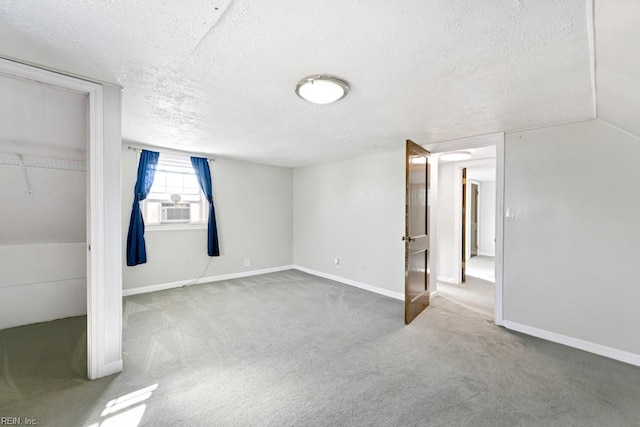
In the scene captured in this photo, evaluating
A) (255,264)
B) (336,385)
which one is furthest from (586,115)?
(255,264)

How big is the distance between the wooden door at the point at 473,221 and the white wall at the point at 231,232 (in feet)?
16.6

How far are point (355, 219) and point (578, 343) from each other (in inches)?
118

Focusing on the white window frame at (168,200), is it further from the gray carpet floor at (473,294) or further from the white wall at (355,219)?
the gray carpet floor at (473,294)

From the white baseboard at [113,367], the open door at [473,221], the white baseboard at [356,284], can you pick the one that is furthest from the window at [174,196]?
the open door at [473,221]

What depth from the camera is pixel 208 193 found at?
14.9 ft

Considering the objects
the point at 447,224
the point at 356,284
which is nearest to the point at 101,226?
the point at 356,284

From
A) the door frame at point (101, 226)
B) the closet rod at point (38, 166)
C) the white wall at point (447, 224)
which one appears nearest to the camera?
the door frame at point (101, 226)

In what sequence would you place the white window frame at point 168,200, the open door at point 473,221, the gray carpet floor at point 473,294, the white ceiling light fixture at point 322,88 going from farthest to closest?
the open door at point 473,221, the white window frame at point 168,200, the gray carpet floor at point 473,294, the white ceiling light fixture at point 322,88

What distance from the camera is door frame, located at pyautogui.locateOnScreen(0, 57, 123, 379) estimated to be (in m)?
1.95

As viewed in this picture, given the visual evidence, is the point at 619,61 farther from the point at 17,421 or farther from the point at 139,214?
the point at 139,214

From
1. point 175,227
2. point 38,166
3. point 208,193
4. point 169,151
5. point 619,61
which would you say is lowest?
point 175,227

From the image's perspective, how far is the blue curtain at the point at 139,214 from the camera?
384 cm

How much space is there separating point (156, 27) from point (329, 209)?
393 centimetres

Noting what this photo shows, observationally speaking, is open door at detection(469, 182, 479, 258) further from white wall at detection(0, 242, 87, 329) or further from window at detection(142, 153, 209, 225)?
white wall at detection(0, 242, 87, 329)
